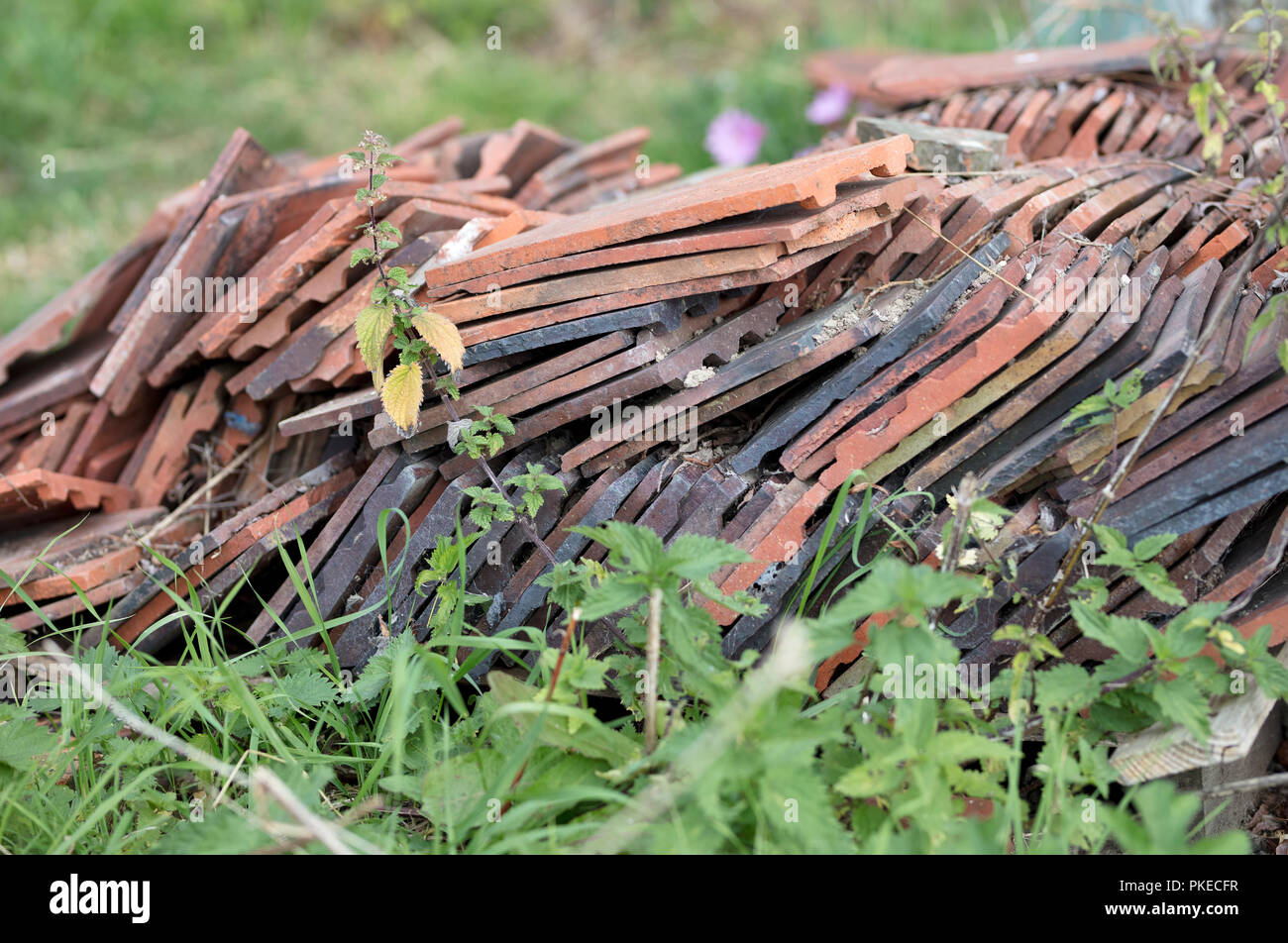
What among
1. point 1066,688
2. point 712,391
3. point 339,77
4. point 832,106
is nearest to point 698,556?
point 712,391

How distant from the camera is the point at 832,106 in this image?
5.27 meters

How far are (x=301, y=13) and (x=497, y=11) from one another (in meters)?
1.61

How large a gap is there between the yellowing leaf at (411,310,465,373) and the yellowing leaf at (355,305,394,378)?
0.08 m

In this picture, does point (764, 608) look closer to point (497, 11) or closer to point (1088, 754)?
point (1088, 754)

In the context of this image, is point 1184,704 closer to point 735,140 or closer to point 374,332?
point 374,332

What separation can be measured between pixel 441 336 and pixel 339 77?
6271mm

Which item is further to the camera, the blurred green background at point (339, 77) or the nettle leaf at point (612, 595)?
the blurred green background at point (339, 77)

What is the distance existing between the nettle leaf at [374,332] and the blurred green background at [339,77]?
12.5 feet

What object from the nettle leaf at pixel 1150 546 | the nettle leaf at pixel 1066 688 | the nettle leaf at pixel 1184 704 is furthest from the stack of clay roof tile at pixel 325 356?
the nettle leaf at pixel 1184 704

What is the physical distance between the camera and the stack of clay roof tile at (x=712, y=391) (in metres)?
2.68

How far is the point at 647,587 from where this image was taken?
7.63ft

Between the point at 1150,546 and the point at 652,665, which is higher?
the point at 1150,546

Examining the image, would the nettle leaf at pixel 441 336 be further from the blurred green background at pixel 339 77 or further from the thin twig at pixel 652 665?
the blurred green background at pixel 339 77

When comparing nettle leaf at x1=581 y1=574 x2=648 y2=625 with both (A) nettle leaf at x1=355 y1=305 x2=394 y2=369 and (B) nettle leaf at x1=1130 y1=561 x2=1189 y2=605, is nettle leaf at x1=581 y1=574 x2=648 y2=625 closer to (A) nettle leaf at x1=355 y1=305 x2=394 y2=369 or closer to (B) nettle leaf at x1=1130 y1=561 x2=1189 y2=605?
(A) nettle leaf at x1=355 y1=305 x2=394 y2=369
